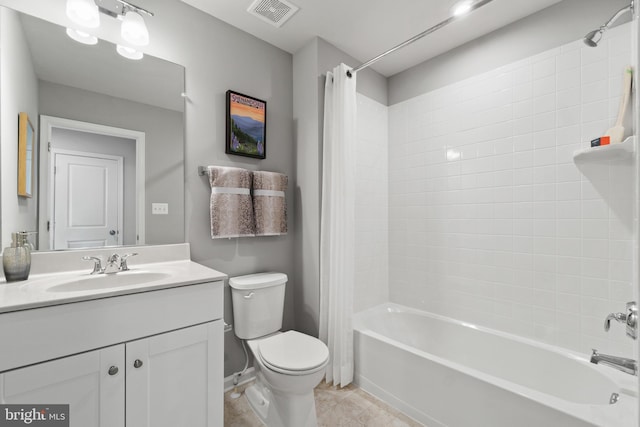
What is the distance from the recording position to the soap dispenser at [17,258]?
1.17m

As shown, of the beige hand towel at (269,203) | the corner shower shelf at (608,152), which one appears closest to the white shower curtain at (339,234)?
the beige hand towel at (269,203)

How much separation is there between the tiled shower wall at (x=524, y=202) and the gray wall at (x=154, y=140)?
6.02ft

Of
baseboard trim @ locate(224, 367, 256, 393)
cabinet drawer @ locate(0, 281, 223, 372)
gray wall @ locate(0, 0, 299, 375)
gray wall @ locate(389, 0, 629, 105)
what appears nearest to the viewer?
cabinet drawer @ locate(0, 281, 223, 372)

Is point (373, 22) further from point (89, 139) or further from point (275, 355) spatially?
point (275, 355)

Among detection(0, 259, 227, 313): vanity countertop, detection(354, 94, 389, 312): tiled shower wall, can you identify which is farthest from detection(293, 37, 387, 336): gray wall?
detection(0, 259, 227, 313): vanity countertop

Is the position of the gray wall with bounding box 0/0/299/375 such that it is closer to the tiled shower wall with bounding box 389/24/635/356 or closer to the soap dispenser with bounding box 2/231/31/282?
the soap dispenser with bounding box 2/231/31/282

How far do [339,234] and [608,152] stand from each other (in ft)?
5.09

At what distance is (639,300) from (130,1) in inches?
94.1

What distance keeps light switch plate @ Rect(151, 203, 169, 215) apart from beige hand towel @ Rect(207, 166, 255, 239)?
10.0 inches

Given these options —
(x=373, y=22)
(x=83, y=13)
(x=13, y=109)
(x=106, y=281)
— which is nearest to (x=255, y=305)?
(x=106, y=281)

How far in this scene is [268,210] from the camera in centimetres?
204

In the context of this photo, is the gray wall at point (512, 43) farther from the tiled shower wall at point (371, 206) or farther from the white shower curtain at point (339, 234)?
the white shower curtain at point (339, 234)

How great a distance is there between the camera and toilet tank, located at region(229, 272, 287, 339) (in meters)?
1.79

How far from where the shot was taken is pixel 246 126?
203cm
